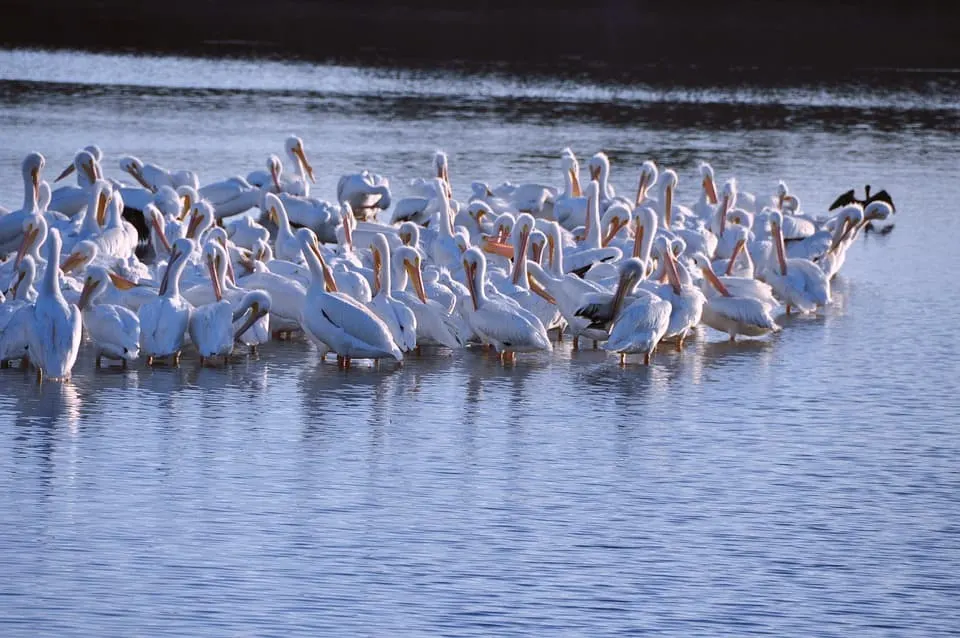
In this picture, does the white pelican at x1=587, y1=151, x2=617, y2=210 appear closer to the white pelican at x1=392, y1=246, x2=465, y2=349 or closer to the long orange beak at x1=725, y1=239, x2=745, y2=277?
the long orange beak at x1=725, y1=239, x2=745, y2=277

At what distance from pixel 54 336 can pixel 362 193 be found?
695cm

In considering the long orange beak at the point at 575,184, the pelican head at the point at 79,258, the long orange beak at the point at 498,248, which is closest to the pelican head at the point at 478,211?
the long orange beak at the point at 498,248

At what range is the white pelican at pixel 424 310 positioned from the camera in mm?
10367

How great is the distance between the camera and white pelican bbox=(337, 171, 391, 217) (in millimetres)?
15953

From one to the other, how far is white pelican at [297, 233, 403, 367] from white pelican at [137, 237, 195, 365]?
668 millimetres

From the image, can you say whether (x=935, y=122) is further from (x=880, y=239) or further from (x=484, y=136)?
(x=880, y=239)

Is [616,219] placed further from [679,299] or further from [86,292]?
[86,292]

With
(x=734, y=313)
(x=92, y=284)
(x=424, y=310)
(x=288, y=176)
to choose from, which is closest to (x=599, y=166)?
(x=288, y=176)

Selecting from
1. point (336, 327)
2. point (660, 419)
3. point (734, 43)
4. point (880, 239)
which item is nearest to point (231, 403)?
point (336, 327)

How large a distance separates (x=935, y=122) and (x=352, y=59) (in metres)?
14.6

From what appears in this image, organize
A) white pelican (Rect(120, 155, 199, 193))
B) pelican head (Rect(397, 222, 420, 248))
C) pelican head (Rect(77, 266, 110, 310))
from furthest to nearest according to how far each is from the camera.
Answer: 1. white pelican (Rect(120, 155, 199, 193))
2. pelican head (Rect(397, 222, 420, 248))
3. pelican head (Rect(77, 266, 110, 310))

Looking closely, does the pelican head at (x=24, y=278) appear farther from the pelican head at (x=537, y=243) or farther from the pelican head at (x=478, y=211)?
the pelican head at (x=478, y=211)

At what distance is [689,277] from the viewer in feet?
37.3

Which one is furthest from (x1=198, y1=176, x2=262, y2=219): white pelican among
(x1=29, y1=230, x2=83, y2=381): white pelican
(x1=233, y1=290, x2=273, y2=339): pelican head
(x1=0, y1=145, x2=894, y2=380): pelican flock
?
(x1=29, y1=230, x2=83, y2=381): white pelican
